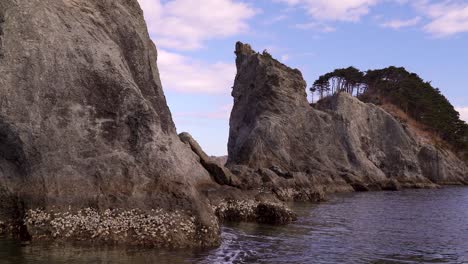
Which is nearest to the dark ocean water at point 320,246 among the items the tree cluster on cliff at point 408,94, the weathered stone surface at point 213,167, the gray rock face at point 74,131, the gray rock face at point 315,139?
the gray rock face at point 74,131

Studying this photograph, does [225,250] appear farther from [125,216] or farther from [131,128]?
[131,128]

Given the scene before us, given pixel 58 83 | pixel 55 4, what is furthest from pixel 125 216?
pixel 55 4

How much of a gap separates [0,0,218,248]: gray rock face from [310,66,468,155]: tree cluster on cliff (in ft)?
303

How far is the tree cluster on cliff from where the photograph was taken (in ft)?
328

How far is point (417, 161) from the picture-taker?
74562mm

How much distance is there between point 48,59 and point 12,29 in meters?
1.85

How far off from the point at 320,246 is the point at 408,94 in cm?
9447

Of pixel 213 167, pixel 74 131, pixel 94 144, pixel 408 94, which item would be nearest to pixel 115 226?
pixel 94 144

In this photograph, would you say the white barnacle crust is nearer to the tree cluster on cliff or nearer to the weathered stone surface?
the weathered stone surface

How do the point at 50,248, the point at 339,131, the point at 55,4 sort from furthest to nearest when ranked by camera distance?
1. the point at 339,131
2. the point at 55,4
3. the point at 50,248

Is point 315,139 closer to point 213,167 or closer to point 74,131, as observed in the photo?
point 213,167

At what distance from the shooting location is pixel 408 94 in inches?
4131

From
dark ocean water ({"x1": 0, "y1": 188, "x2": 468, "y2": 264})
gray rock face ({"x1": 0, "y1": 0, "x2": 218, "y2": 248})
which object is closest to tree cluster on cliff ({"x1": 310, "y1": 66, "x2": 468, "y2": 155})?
dark ocean water ({"x1": 0, "y1": 188, "x2": 468, "y2": 264})

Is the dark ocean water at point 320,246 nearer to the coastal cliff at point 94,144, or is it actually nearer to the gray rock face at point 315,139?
the coastal cliff at point 94,144
